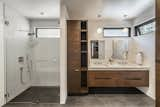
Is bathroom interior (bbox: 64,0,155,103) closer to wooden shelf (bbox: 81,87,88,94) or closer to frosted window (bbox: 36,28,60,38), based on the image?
wooden shelf (bbox: 81,87,88,94)

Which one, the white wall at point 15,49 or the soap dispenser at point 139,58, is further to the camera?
the soap dispenser at point 139,58

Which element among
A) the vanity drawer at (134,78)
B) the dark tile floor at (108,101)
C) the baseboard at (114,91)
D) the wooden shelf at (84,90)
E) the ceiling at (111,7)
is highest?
the ceiling at (111,7)

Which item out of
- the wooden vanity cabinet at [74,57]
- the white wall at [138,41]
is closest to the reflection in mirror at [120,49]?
the white wall at [138,41]

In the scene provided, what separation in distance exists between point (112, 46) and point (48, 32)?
7.59 feet

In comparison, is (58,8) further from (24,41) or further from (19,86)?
(19,86)

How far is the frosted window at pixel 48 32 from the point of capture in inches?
180

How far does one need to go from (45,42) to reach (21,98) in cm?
164

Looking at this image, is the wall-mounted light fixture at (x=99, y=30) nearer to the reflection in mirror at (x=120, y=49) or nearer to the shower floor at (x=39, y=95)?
the reflection in mirror at (x=120, y=49)

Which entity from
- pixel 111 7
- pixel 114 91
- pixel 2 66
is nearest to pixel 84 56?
pixel 114 91

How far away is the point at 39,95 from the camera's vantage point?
482 centimetres

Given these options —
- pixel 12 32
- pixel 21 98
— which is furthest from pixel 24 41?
pixel 21 98

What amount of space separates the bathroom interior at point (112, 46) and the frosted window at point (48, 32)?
0.48 m

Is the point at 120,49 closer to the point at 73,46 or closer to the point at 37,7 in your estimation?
the point at 73,46

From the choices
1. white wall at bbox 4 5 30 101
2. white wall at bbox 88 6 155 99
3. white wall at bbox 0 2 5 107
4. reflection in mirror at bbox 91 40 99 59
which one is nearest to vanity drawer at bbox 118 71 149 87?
white wall at bbox 88 6 155 99
